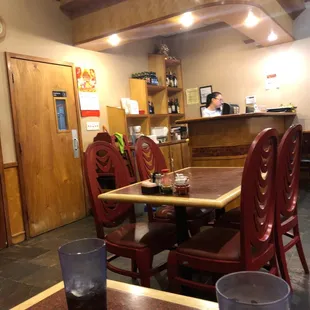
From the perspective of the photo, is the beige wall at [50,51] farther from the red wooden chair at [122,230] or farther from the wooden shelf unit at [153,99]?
the red wooden chair at [122,230]

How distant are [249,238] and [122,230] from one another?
882 mm

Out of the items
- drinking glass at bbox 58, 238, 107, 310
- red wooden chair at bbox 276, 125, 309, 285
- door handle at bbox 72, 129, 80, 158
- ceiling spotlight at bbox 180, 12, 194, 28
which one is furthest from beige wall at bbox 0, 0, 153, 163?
drinking glass at bbox 58, 238, 107, 310

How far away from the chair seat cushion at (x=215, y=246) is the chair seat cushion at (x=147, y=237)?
235mm

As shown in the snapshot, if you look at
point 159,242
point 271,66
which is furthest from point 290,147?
point 271,66

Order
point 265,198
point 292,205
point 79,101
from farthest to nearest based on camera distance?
point 79,101, point 292,205, point 265,198

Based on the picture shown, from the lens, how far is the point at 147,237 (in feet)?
6.30

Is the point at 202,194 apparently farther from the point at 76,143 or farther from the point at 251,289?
the point at 76,143

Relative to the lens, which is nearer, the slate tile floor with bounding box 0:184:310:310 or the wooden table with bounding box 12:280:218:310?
the wooden table with bounding box 12:280:218:310

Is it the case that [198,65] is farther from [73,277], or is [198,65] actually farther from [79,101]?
[73,277]

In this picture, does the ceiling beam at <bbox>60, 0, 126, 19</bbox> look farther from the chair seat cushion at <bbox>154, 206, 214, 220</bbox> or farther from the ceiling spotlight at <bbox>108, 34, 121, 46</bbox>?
the chair seat cushion at <bbox>154, 206, 214, 220</bbox>

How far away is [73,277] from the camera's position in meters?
0.72

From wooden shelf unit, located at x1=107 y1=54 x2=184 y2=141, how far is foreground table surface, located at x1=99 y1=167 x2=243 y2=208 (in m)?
2.87

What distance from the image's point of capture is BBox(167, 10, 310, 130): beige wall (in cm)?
536

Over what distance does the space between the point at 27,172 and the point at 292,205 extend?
112 inches
